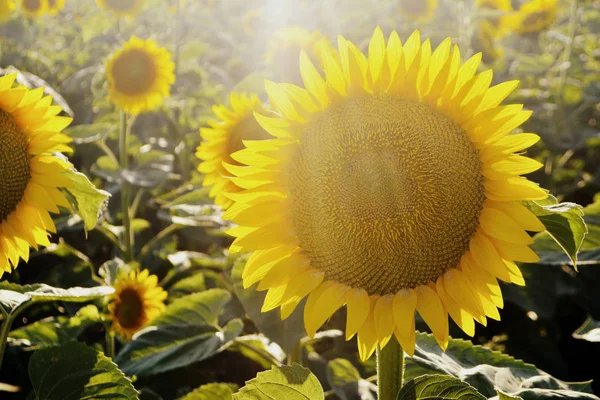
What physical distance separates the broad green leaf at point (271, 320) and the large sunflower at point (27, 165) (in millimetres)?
577

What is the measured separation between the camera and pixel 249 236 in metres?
1.33

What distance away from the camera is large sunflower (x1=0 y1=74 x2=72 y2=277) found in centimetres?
156

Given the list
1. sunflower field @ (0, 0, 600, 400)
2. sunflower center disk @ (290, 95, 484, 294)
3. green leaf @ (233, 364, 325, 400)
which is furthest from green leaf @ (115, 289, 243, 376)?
sunflower center disk @ (290, 95, 484, 294)

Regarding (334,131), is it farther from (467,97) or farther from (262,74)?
(262,74)

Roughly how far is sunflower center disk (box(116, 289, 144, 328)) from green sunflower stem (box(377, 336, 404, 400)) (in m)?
1.49

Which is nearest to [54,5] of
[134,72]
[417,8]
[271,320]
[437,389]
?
[417,8]

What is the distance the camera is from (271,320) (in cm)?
186

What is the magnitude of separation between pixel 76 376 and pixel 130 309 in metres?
1.06

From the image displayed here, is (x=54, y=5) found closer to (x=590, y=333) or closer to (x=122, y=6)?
(x=122, y=6)

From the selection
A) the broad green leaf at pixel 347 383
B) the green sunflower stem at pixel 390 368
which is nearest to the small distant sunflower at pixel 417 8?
the broad green leaf at pixel 347 383

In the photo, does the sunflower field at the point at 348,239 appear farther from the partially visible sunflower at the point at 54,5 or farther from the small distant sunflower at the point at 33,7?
the partially visible sunflower at the point at 54,5

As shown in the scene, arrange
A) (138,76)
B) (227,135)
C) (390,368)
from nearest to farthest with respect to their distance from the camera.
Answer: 1. (390,368)
2. (227,135)
3. (138,76)

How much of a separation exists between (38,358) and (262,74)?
1763 mm

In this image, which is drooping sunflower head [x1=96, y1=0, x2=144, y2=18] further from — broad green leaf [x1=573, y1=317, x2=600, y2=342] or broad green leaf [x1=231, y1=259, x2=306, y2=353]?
broad green leaf [x1=573, y1=317, x2=600, y2=342]
